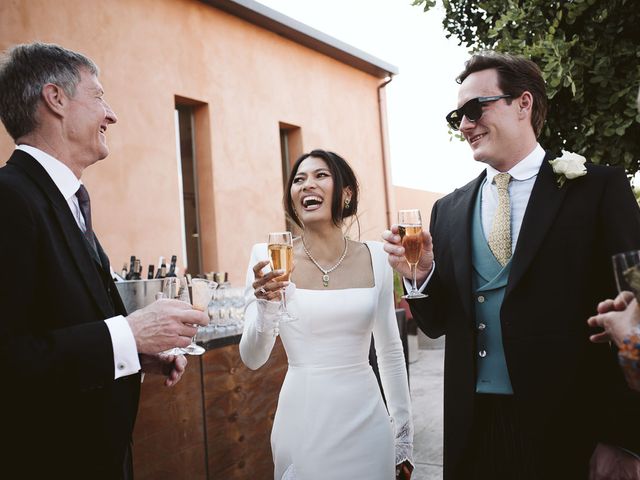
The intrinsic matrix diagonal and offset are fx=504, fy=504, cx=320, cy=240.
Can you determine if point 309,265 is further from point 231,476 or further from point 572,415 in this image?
point 231,476

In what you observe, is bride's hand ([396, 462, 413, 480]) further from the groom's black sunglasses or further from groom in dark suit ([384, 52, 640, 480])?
the groom's black sunglasses

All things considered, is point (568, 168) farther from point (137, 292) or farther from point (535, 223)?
point (137, 292)

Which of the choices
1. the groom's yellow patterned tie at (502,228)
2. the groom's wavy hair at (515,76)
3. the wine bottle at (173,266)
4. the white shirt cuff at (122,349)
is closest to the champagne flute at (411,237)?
the groom's yellow patterned tie at (502,228)

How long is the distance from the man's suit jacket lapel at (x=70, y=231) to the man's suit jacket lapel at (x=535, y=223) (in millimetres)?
1427

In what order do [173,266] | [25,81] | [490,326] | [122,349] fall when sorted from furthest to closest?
[173,266], [490,326], [25,81], [122,349]

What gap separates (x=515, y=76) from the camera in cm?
225

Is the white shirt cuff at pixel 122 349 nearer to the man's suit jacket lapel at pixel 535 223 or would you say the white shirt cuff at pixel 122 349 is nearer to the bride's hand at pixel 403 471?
the man's suit jacket lapel at pixel 535 223

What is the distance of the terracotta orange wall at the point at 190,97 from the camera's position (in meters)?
5.99

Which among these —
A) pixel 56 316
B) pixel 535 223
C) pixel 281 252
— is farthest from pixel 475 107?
pixel 56 316

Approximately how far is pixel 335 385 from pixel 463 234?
2.96ft

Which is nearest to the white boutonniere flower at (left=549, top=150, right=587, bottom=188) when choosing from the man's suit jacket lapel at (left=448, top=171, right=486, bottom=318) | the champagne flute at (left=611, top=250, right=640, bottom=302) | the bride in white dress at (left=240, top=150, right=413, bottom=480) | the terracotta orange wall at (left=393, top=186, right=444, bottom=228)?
the man's suit jacket lapel at (left=448, top=171, right=486, bottom=318)

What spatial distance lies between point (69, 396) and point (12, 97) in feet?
3.40

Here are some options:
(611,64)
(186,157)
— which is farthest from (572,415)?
A: (186,157)

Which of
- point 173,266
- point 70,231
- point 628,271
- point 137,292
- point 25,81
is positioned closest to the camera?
point 628,271
